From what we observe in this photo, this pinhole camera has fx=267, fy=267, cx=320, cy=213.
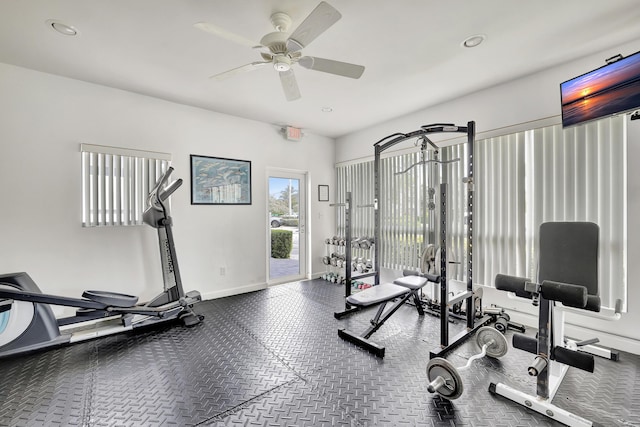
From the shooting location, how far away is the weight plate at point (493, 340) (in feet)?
7.63

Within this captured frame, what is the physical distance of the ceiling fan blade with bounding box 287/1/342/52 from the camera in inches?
61.7

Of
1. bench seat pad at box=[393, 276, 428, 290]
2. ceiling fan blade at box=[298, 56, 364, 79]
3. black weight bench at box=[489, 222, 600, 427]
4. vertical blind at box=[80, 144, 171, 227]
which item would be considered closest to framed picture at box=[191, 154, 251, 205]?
vertical blind at box=[80, 144, 171, 227]

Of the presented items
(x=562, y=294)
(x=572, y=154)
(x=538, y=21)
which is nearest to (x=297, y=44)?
(x=538, y=21)

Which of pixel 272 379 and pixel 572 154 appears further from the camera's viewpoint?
pixel 572 154

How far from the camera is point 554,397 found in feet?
6.17

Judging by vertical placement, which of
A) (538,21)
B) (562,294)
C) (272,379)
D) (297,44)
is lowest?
(272,379)

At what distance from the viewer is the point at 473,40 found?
234 cm

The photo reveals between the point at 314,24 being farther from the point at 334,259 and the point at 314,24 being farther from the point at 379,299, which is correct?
the point at 334,259

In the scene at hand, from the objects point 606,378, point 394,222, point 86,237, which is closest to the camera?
point 606,378

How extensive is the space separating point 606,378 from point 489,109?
2838 millimetres

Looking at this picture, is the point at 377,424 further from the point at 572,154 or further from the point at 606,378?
the point at 572,154

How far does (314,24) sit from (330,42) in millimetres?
750

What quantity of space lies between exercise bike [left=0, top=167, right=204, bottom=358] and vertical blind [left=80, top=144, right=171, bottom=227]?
11.2 inches

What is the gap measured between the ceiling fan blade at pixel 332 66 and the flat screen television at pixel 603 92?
1.90 metres
